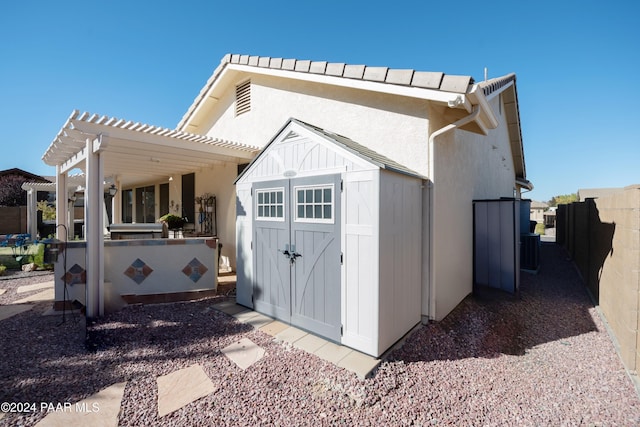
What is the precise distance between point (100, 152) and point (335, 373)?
5.59 metres

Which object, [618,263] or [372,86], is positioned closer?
[618,263]

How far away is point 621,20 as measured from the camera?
6734 millimetres

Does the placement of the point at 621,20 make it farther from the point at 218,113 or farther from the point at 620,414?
the point at 218,113

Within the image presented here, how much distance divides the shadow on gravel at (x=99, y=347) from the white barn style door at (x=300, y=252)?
2.95 feet

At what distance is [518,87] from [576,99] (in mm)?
2907

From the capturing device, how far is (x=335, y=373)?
316 centimetres

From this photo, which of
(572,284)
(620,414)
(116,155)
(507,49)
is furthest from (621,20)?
(116,155)

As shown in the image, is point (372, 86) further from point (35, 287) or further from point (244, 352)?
point (35, 287)

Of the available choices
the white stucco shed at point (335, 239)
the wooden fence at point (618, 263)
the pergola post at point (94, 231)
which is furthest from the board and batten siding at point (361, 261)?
the pergola post at point (94, 231)

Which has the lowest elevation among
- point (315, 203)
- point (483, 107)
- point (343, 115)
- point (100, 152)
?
point (315, 203)

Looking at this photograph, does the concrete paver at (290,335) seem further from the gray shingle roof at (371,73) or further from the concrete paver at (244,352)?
the gray shingle roof at (371,73)

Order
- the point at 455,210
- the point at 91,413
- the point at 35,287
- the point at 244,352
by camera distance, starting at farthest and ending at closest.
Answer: the point at 35,287 → the point at 455,210 → the point at 244,352 → the point at 91,413

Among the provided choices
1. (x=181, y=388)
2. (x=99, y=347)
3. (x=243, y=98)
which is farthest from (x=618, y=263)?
(x=243, y=98)

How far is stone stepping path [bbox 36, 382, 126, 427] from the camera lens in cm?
244
